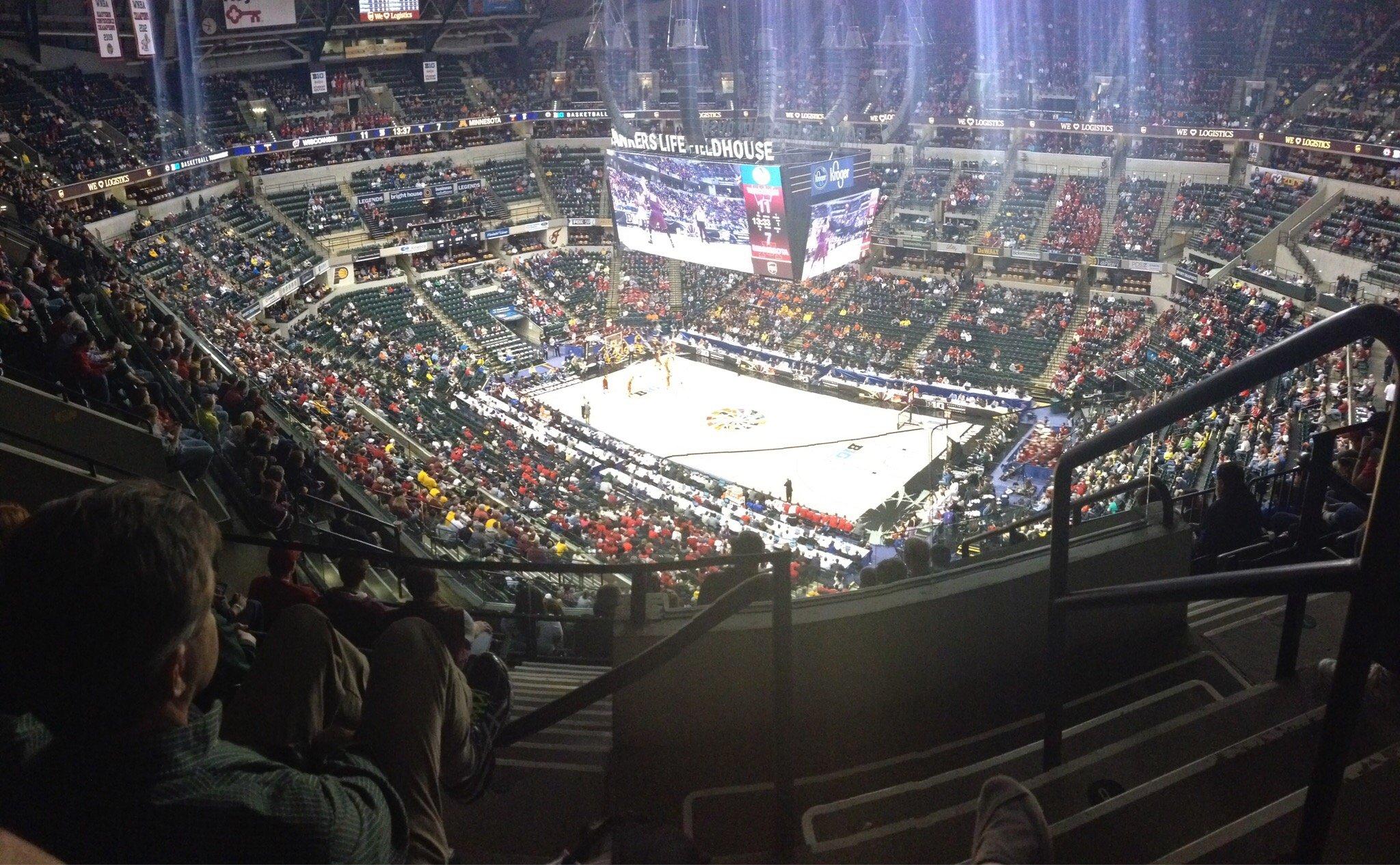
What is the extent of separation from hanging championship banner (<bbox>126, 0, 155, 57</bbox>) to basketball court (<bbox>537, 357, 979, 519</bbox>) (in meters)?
16.1

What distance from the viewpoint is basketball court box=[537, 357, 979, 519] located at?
24312 mm

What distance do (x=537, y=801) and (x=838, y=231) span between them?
93.6 ft

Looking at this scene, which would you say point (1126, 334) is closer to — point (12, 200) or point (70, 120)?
point (12, 200)

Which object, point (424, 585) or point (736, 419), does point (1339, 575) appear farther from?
point (736, 419)

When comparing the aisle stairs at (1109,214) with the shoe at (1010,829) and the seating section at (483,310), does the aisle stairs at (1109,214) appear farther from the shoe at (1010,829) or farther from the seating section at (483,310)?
the shoe at (1010,829)

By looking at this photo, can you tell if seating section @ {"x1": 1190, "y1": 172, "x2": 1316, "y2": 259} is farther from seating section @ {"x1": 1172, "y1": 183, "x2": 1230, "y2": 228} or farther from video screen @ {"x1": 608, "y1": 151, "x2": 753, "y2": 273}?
video screen @ {"x1": 608, "y1": 151, "x2": 753, "y2": 273}

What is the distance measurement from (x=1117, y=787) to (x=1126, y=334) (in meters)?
28.6

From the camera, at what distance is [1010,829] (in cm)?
214

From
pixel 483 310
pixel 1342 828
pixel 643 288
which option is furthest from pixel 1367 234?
pixel 1342 828

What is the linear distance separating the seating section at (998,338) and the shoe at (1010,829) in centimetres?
2757

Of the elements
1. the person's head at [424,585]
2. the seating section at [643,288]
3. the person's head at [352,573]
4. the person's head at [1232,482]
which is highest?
the person's head at [424,585]

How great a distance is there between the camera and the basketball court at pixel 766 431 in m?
24.3

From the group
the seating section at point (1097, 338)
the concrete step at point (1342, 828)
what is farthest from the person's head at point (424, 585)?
the seating section at point (1097, 338)

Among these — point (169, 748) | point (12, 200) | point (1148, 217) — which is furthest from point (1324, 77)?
point (169, 748)
